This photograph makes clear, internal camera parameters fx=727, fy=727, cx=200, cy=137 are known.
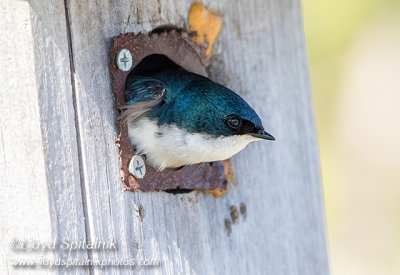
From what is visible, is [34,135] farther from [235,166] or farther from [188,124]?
[235,166]

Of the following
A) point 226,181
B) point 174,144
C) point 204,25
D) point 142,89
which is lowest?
point 226,181

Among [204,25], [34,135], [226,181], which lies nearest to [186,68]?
[204,25]

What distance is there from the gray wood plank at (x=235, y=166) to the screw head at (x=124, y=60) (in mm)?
30

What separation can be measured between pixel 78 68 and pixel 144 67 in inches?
18.8

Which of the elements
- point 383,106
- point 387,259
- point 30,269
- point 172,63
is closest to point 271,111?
point 172,63

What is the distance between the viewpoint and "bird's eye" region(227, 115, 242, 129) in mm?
1745

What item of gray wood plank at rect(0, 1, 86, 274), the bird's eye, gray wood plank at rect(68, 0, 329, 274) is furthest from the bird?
gray wood plank at rect(0, 1, 86, 274)

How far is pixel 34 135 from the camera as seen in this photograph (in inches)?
58.7

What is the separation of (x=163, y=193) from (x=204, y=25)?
19.4 inches

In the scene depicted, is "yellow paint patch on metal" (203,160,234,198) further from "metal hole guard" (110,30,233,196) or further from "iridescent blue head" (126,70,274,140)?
"iridescent blue head" (126,70,274,140)

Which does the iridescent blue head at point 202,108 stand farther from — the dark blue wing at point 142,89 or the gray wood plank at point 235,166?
the gray wood plank at point 235,166

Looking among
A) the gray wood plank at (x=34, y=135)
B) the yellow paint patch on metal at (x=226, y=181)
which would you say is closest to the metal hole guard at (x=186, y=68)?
the yellow paint patch on metal at (x=226, y=181)

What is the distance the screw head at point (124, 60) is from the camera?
5.45 ft

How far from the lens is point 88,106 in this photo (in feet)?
5.23
